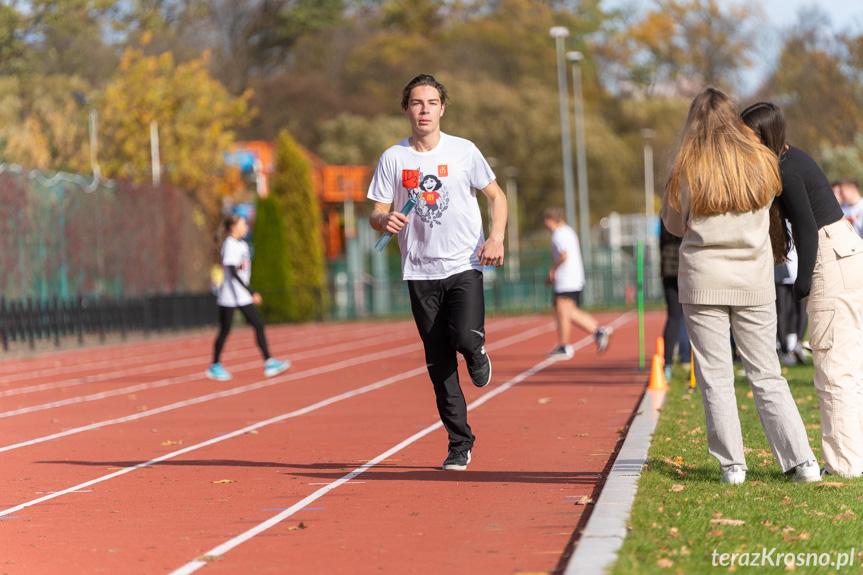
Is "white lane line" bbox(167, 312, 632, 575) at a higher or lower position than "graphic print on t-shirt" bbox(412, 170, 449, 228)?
lower

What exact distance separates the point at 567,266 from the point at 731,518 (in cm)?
1171

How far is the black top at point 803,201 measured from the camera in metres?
6.39

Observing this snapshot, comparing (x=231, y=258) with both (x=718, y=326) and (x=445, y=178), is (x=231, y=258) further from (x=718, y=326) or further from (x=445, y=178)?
(x=718, y=326)

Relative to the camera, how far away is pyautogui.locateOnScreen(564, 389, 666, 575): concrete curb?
471 centimetres

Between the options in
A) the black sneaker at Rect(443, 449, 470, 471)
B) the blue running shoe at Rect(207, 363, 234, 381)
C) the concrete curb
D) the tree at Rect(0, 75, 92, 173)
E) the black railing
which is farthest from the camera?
the tree at Rect(0, 75, 92, 173)

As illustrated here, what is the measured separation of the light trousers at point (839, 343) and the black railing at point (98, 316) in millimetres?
19750

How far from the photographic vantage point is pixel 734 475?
6406mm

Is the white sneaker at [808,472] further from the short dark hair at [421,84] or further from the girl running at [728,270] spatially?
the short dark hair at [421,84]

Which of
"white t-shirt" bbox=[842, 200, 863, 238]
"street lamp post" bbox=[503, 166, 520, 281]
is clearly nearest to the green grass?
"white t-shirt" bbox=[842, 200, 863, 238]

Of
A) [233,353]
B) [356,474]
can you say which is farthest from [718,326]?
[233,353]

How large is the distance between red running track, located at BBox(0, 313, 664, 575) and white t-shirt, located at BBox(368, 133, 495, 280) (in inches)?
47.6

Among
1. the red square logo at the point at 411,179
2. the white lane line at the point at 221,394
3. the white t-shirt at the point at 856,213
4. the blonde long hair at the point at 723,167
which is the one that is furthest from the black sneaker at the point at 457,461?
the white t-shirt at the point at 856,213

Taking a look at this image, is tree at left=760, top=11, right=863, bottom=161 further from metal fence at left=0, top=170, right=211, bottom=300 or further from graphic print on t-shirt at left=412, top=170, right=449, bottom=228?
graphic print on t-shirt at left=412, top=170, right=449, bottom=228

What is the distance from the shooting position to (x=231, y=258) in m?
15.9
